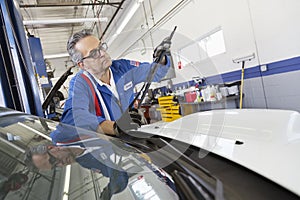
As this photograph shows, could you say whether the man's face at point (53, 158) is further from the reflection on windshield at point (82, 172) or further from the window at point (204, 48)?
the window at point (204, 48)

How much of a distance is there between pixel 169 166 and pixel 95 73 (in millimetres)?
850

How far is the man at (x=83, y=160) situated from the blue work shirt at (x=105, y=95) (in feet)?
1.20

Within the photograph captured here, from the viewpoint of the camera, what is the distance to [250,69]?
12.6 feet

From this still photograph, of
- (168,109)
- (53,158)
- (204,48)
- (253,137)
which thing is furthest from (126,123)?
(204,48)

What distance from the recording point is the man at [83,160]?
604 millimetres

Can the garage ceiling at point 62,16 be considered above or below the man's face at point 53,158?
above

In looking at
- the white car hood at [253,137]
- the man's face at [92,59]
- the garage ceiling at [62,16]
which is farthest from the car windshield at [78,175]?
the garage ceiling at [62,16]

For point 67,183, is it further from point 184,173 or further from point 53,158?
point 184,173

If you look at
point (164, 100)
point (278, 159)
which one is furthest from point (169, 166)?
point (164, 100)

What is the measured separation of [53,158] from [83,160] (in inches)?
3.7

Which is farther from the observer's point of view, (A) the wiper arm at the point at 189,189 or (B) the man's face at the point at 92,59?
(B) the man's face at the point at 92,59

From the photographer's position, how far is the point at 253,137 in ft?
3.49

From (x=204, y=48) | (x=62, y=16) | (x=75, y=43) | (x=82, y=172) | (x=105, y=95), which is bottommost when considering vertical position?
(x=82, y=172)

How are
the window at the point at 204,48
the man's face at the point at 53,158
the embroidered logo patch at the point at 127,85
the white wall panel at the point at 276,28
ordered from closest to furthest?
1. the man's face at the point at 53,158
2. the embroidered logo patch at the point at 127,85
3. the white wall panel at the point at 276,28
4. the window at the point at 204,48
